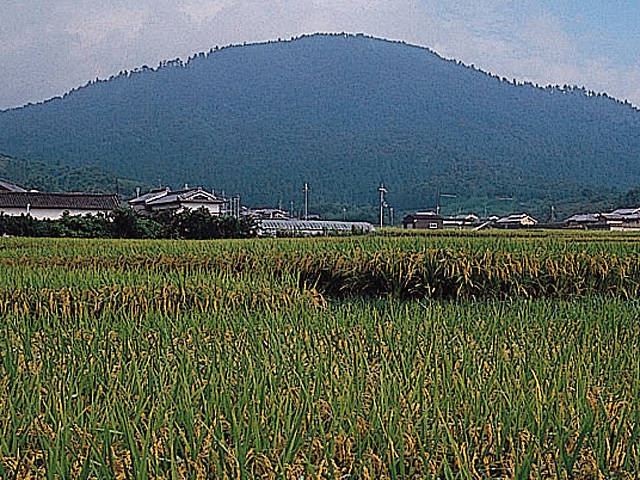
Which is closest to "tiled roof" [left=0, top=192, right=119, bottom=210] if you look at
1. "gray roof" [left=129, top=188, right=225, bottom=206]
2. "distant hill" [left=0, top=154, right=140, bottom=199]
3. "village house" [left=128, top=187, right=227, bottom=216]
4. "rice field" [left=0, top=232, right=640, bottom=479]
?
"village house" [left=128, top=187, right=227, bottom=216]

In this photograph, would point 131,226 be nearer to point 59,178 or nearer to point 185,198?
point 185,198

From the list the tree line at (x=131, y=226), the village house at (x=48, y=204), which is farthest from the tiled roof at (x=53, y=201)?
the tree line at (x=131, y=226)

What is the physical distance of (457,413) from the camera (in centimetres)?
230

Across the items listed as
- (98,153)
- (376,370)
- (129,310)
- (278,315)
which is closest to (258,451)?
(376,370)

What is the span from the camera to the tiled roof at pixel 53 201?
1227 inches

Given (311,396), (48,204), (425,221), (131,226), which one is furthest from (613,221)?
(311,396)

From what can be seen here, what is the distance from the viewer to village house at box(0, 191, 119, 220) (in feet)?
102

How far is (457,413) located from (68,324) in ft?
9.03

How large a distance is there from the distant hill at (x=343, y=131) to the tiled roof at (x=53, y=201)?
38.7m

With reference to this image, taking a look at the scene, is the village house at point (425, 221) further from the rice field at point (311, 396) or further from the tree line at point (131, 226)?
the rice field at point (311, 396)

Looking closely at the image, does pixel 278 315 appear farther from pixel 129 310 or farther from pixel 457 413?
pixel 457 413

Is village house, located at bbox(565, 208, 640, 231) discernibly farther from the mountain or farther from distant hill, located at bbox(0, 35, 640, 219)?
the mountain

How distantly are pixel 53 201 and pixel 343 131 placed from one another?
251 ft

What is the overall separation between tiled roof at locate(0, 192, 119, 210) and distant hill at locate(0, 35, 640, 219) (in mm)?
38687
